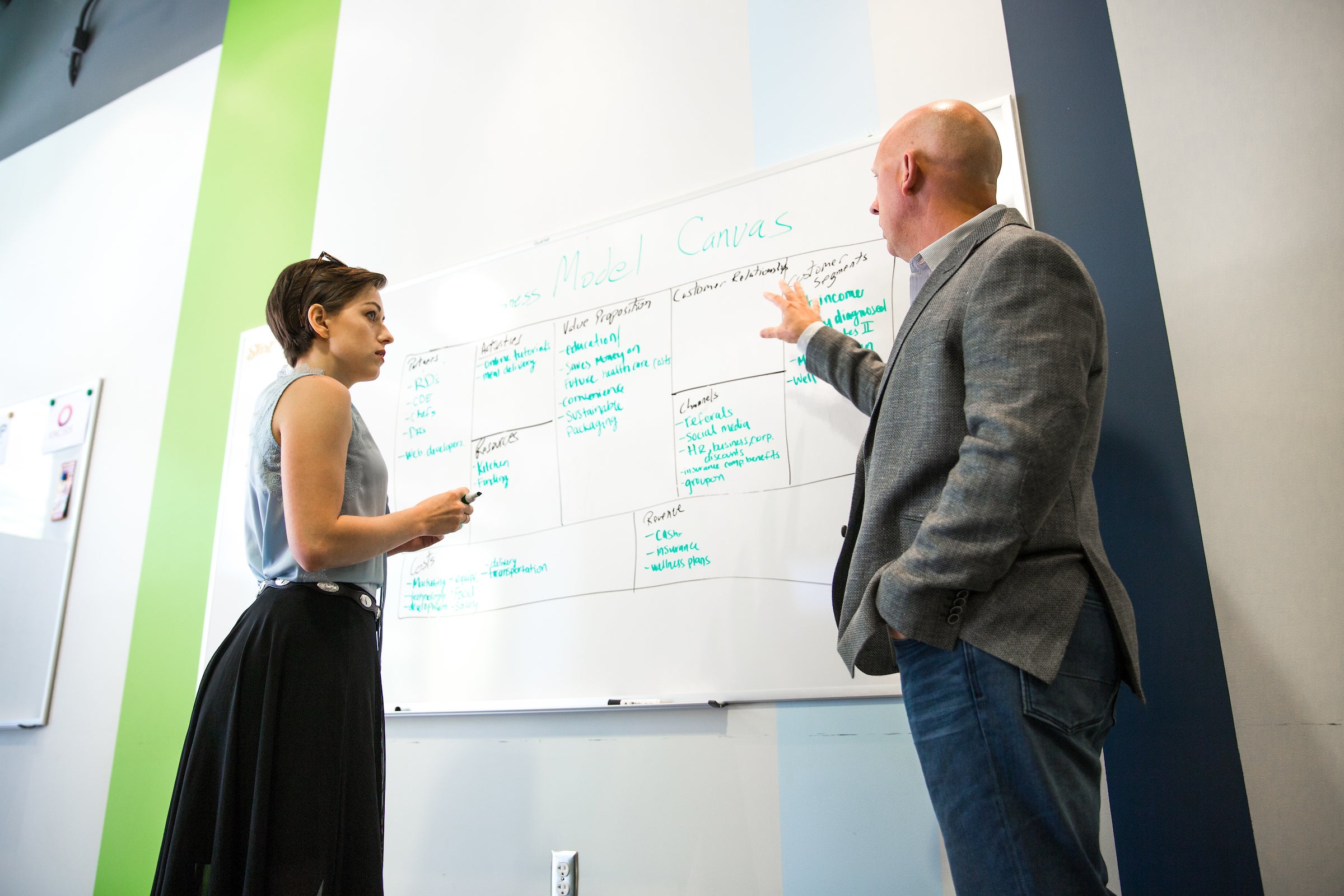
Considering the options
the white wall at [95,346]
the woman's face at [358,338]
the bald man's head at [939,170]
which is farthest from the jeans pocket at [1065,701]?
the white wall at [95,346]

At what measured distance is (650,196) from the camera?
1901mm

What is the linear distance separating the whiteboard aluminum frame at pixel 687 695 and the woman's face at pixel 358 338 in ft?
2.17

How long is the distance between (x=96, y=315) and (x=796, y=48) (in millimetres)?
2631

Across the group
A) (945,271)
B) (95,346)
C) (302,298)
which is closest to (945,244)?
(945,271)

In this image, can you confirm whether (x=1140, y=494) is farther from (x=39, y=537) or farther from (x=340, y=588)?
(x=39, y=537)

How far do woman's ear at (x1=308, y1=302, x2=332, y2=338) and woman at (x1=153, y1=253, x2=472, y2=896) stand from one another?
0.09m

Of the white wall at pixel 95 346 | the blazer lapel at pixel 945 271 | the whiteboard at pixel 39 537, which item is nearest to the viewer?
the blazer lapel at pixel 945 271

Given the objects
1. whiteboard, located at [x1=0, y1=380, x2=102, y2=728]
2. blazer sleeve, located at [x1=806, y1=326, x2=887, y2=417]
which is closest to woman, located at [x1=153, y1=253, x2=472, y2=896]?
blazer sleeve, located at [x1=806, y1=326, x2=887, y2=417]

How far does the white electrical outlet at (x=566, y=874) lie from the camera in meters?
1.62

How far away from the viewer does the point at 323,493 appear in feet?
3.77

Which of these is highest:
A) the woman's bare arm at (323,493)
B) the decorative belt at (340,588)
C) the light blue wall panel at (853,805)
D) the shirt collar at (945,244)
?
the shirt collar at (945,244)

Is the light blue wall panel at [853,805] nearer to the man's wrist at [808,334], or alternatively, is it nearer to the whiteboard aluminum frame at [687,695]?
the whiteboard aluminum frame at [687,695]

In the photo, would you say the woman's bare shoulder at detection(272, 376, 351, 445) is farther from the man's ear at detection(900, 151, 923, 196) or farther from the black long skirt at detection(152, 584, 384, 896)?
the man's ear at detection(900, 151, 923, 196)

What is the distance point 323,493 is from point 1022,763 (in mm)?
948
